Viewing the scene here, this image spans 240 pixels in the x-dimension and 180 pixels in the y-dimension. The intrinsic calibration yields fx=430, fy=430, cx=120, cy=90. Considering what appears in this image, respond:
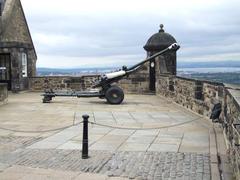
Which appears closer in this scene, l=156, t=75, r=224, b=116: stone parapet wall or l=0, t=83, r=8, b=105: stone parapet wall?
l=156, t=75, r=224, b=116: stone parapet wall

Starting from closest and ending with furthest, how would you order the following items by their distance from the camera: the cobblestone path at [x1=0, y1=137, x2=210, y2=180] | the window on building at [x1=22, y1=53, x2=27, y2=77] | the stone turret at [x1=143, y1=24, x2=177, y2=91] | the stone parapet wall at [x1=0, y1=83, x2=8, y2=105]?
1. the cobblestone path at [x1=0, y1=137, x2=210, y2=180]
2. the stone parapet wall at [x1=0, y1=83, x2=8, y2=105]
3. the stone turret at [x1=143, y1=24, x2=177, y2=91]
4. the window on building at [x1=22, y1=53, x2=27, y2=77]

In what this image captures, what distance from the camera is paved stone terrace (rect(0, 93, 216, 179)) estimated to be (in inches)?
262

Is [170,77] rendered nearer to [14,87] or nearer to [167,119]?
[167,119]

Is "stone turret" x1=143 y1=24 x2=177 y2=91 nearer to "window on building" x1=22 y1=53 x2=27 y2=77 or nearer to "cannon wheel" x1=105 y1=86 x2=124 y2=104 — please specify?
"cannon wheel" x1=105 y1=86 x2=124 y2=104

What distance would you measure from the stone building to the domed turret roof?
6.74 m

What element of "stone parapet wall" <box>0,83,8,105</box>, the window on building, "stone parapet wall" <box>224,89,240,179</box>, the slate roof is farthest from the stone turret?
"stone parapet wall" <box>224,89,240,179</box>

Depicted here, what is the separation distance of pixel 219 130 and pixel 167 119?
8.22 feet

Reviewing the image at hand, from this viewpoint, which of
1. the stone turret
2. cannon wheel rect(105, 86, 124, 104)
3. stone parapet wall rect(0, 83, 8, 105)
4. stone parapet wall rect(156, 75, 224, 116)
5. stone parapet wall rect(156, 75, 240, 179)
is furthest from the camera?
the stone turret

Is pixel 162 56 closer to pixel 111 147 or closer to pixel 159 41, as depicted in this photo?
pixel 159 41

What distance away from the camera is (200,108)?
42.0 feet

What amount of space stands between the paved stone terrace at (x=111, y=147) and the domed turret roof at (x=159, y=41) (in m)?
8.12

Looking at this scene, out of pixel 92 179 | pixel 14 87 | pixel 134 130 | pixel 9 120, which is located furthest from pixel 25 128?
pixel 14 87

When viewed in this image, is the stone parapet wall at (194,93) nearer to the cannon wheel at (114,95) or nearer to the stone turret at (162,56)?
the cannon wheel at (114,95)

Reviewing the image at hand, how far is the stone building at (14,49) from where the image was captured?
22.4 metres
